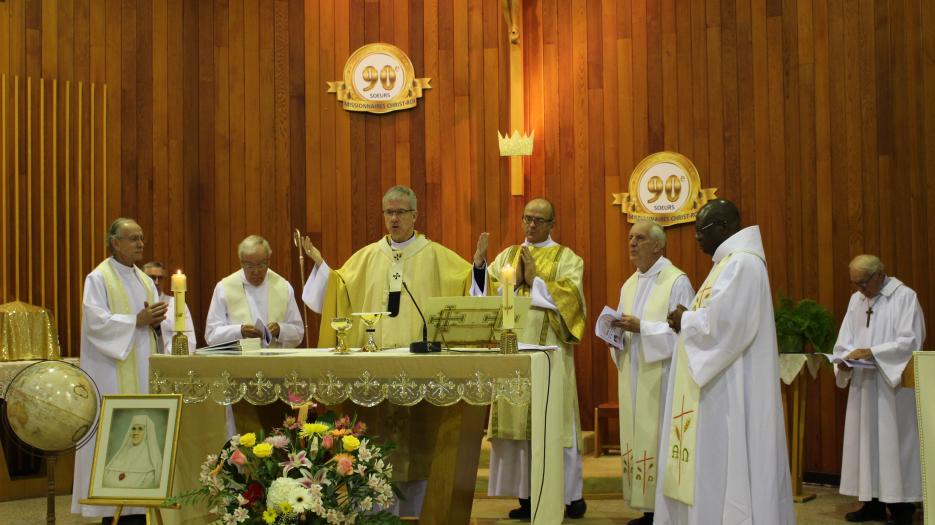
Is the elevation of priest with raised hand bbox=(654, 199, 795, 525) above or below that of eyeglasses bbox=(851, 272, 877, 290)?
below

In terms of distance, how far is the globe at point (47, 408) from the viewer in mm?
4625

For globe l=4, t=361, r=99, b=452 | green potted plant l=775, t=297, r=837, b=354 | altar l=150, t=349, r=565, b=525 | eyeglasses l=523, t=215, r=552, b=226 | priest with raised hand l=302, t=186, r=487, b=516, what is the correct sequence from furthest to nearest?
1. green potted plant l=775, t=297, r=837, b=354
2. eyeglasses l=523, t=215, r=552, b=226
3. priest with raised hand l=302, t=186, r=487, b=516
4. globe l=4, t=361, r=99, b=452
5. altar l=150, t=349, r=565, b=525

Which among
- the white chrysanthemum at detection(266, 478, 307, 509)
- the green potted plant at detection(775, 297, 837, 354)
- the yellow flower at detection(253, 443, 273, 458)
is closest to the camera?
the white chrysanthemum at detection(266, 478, 307, 509)

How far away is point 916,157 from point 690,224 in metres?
1.70

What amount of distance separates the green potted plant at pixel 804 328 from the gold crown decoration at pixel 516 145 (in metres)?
2.32

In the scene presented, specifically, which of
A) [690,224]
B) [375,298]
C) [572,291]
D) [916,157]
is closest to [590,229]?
[690,224]

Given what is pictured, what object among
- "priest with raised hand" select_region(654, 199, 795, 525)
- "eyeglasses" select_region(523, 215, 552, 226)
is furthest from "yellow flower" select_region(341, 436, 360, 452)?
"eyeglasses" select_region(523, 215, 552, 226)

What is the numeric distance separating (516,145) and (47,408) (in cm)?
455

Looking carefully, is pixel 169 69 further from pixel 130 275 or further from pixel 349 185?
pixel 130 275

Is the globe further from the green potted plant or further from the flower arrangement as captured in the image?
the green potted plant

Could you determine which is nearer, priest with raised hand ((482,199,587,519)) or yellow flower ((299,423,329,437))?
yellow flower ((299,423,329,437))

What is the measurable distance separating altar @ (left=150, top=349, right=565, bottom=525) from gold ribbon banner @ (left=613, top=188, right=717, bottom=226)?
3583 millimetres

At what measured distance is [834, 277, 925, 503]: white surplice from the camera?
6.64m

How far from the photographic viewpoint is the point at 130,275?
6707 mm
